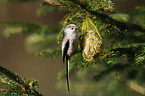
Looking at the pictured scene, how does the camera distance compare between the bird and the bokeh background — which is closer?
the bird

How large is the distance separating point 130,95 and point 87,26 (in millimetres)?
516

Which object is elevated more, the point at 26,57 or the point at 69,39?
the point at 69,39

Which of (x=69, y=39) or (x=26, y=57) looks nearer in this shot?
(x=69, y=39)

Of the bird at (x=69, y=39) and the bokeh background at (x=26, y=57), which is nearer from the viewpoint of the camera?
the bird at (x=69, y=39)

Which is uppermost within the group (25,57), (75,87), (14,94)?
(14,94)

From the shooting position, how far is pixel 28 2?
32.9 inches

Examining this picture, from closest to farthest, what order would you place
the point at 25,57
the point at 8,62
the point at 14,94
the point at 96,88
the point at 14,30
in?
1. the point at 14,94
2. the point at 14,30
3. the point at 96,88
4. the point at 8,62
5. the point at 25,57

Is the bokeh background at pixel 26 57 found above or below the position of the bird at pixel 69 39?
below

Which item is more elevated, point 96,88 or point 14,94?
point 14,94

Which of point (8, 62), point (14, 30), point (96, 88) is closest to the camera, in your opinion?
point (14, 30)

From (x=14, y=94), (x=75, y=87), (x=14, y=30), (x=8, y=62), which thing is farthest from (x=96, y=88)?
(x=8, y=62)

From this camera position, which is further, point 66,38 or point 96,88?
point 96,88

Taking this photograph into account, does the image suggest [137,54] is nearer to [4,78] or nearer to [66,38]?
[66,38]

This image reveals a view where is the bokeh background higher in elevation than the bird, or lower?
lower
